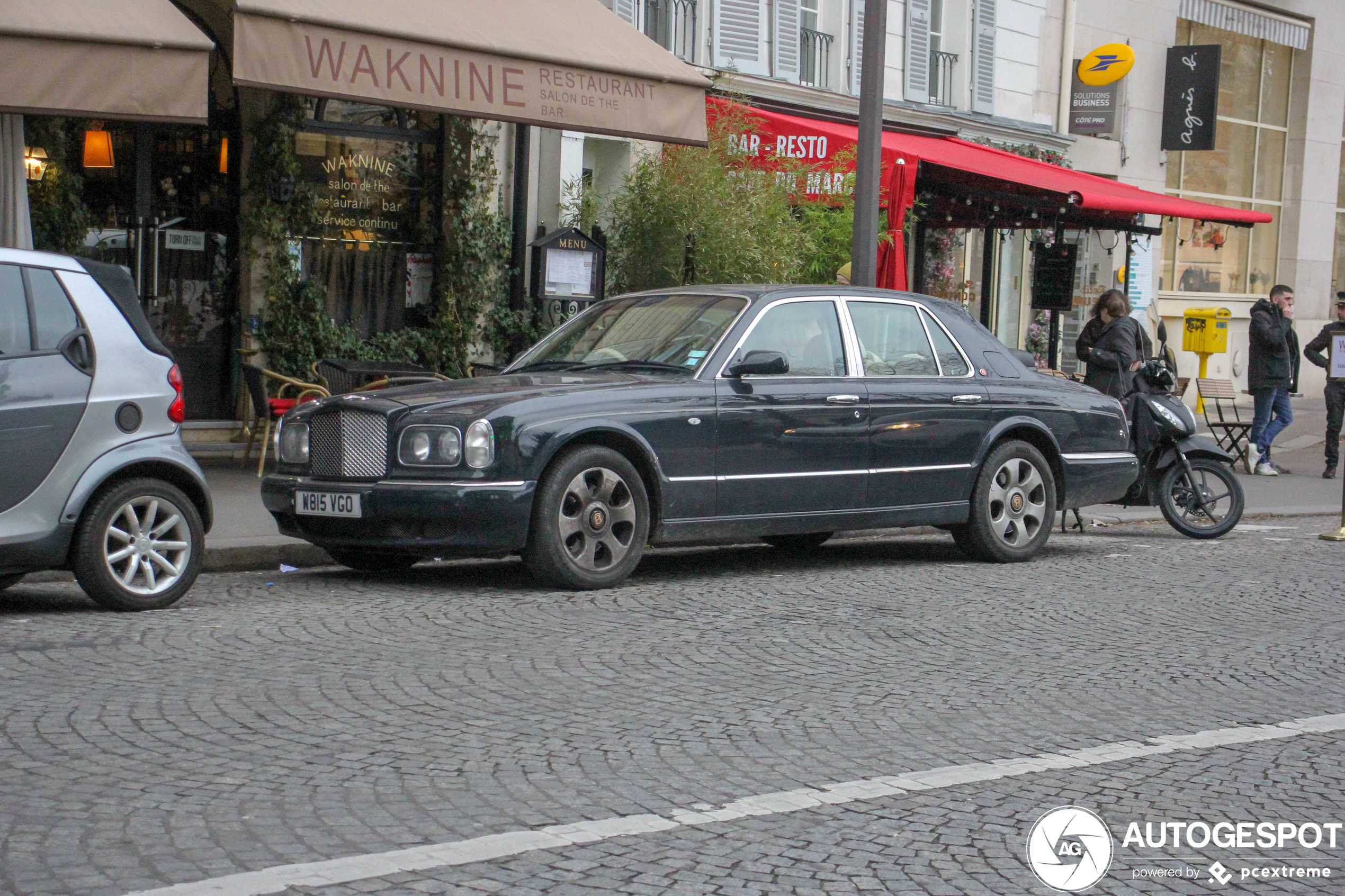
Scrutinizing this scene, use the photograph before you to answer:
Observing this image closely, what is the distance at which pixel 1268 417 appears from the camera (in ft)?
56.8

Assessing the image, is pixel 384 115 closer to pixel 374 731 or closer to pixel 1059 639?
pixel 1059 639

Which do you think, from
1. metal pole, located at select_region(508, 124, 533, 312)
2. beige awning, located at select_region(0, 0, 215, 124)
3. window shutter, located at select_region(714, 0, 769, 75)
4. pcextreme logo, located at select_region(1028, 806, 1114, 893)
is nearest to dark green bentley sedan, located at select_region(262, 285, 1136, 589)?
beige awning, located at select_region(0, 0, 215, 124)

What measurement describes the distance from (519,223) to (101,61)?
566 cm

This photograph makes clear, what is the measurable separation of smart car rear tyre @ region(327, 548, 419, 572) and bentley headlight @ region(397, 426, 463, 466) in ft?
3.00

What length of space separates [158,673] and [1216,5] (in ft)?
80.7

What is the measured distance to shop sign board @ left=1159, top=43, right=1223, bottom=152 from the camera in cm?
2500

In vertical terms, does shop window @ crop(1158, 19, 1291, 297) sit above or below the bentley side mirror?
above

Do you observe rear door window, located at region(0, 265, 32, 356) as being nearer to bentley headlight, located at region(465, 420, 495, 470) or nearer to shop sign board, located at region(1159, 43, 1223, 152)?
bentley headlight, located at region(465, 420, 495, 470)

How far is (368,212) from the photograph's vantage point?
49.0 ft

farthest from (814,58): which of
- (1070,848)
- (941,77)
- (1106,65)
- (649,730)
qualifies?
(1070,848)

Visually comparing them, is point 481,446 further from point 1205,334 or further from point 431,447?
point 1205,334

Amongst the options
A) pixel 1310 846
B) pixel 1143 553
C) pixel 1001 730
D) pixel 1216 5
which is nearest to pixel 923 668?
pixel 1001 730

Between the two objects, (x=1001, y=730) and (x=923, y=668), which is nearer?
(x=1001, y=730)

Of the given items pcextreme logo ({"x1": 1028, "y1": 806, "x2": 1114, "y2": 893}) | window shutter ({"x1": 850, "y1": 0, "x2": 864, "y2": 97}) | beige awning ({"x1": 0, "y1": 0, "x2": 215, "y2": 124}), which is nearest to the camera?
pcextreme logo ({"x1": 1028, "y1": 806, "x2": 1114, "y2": 893})
